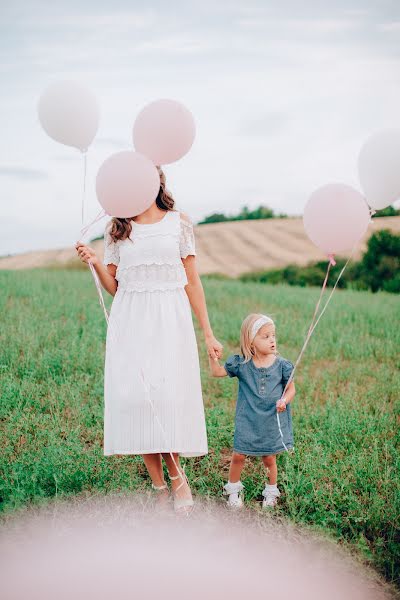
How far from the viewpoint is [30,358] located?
545 cm

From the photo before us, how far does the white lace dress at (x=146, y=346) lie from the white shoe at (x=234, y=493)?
20.1 inches

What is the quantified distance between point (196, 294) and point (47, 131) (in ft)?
4.34

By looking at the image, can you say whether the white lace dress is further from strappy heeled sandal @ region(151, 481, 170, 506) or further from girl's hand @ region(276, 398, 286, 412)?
girl's hand @ region(276, 398, 286, 412)

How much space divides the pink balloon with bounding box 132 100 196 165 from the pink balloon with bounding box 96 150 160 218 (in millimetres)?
153

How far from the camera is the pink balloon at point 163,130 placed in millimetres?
3008

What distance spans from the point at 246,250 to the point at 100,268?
74.5 feet

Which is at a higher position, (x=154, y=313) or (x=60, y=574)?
(x=154, y=313)

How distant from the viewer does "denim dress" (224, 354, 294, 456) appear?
3.31 m

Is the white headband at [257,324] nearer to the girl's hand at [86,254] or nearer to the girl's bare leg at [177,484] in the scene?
the girl's bare leg at [177,484]

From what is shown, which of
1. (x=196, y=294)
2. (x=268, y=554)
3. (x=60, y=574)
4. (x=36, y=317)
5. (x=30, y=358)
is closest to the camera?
(x=60, y=574)

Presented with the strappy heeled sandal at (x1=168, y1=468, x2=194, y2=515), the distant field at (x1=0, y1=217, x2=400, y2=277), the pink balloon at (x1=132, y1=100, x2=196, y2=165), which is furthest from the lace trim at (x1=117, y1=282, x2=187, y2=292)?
the distant field at (x1=0, y1=217, x2=400, y2=277)

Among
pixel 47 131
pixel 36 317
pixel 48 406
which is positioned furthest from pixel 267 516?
pixel 36 317

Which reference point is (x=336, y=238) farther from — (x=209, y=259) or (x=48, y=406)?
(x=209, y=259)

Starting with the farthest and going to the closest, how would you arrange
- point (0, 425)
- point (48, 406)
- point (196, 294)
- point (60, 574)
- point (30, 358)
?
point (30, 358)
point (48, 406)
point (0, 425)
point (196, 294)
point (60, 574)
